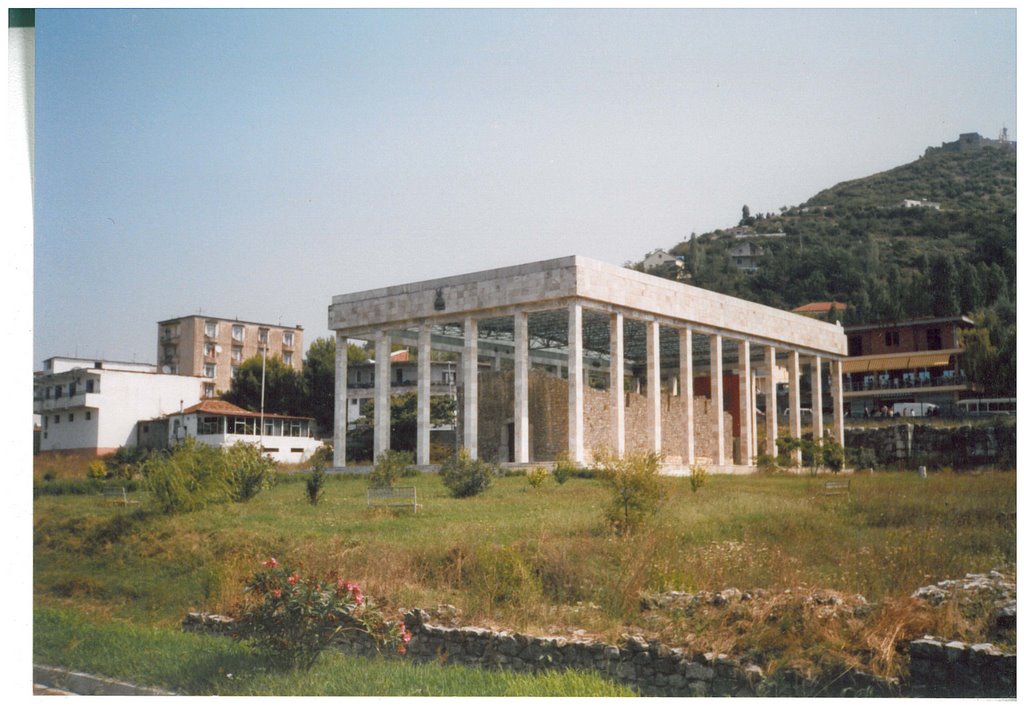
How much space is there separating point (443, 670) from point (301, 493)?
13.7 metres

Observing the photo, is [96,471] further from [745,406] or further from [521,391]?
[745,406]

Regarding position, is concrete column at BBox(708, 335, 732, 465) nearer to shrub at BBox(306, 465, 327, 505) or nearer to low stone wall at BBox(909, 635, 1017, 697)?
shrub at BBox(306, 465, 327, 505)

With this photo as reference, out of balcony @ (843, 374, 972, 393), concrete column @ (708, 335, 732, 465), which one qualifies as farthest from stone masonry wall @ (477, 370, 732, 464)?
balcony @ (843, 374, 972, 393)

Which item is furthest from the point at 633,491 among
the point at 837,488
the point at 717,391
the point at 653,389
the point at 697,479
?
the point at 717,391

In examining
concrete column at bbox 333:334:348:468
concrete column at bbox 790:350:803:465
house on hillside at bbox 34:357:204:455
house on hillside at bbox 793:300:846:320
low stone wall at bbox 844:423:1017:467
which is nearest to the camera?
house on hillside at bbox 34:357:204:455

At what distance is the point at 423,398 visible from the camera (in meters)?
34.0

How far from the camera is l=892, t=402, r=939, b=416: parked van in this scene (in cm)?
2865

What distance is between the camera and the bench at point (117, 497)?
20250mm

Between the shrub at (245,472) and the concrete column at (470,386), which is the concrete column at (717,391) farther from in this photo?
the shrub at (245,472)

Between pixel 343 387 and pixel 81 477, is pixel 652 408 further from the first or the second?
pixel 81 477

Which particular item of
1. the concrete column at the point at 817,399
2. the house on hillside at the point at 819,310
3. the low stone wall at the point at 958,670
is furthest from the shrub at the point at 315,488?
the house on hillside at the point at 819,310

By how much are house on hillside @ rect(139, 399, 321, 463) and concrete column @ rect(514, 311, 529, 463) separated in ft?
29.1

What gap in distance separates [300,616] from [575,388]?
20485mm

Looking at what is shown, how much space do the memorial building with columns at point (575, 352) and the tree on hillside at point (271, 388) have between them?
34.8ft
